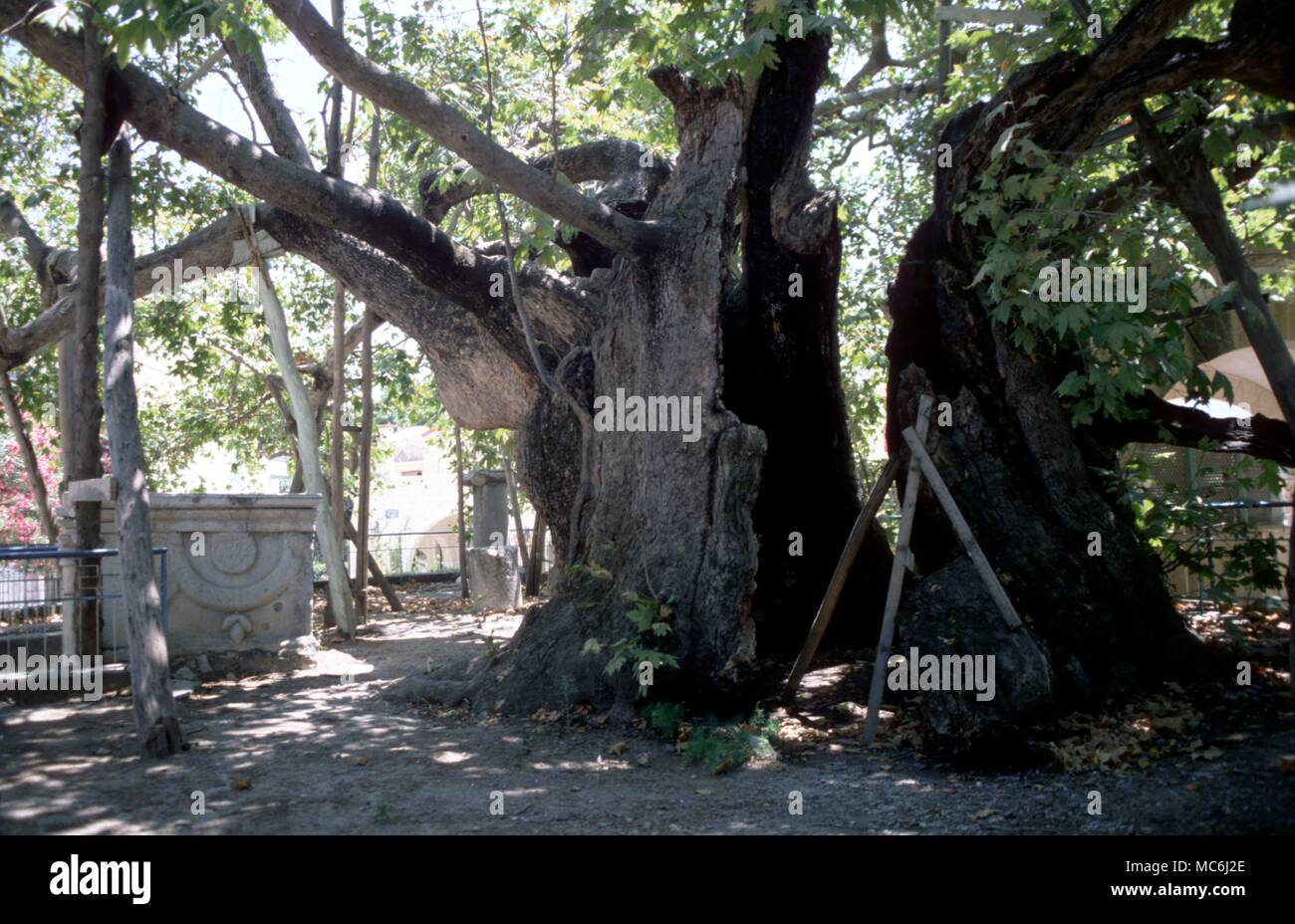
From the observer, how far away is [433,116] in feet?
24.9

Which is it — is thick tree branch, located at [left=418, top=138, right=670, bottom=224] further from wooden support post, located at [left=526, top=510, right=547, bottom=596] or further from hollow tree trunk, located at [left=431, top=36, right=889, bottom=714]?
wooden support post, located at [left=526, top=510, right=547, bottom=596]

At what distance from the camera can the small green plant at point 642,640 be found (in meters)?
7.36

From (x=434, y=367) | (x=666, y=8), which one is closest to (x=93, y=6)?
(x=434, y=367)

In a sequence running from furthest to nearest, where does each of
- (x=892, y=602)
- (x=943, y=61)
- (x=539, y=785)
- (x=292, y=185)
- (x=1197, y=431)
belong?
(x=943, y=61) → (x=1197, y=431) → (x=292, y=185) → (x=892, y=602) → (x=539, y=785)

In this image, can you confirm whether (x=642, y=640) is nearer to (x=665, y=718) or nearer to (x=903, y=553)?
(x=665, y=718)

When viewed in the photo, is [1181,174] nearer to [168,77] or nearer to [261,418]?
[168,77]

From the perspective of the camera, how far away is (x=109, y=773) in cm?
660

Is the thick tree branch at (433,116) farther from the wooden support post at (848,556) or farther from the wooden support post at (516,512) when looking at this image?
the wooden support post at (516,512)

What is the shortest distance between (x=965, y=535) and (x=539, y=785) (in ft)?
10.7

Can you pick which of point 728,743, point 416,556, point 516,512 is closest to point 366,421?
point 516,512

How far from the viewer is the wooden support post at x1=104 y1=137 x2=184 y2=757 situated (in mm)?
6973

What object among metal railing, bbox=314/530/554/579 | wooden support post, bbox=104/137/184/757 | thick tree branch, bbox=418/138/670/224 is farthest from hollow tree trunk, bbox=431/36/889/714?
metal railing, bbox=314/530/554/579

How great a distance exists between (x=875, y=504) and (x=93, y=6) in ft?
21.1

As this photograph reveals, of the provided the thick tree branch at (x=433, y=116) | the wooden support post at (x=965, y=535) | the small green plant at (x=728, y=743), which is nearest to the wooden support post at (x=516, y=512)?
the thick tree branch at (x=433, y=116)
